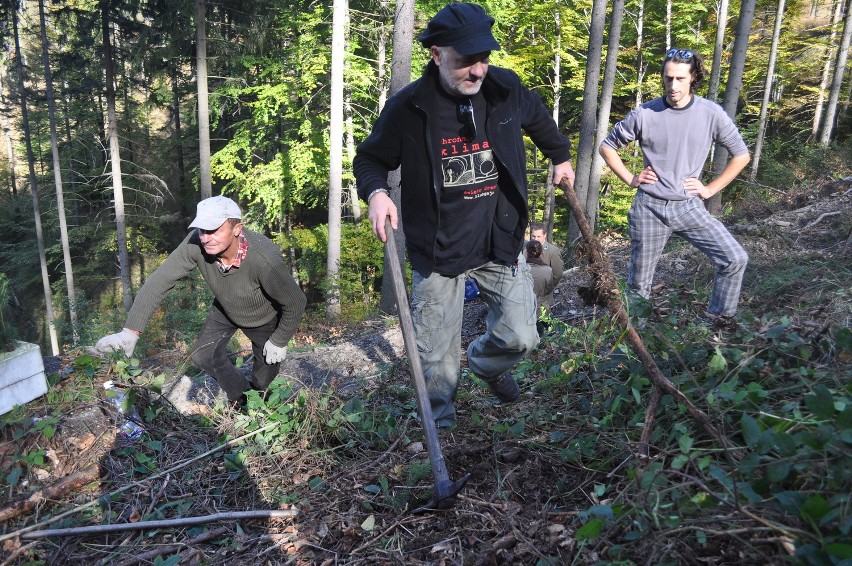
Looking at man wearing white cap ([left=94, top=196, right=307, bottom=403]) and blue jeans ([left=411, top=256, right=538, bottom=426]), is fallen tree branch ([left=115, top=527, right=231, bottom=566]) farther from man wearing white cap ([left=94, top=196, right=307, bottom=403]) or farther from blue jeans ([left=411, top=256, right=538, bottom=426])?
man wearing white cap ([left=94, top=196, right=307, bottom=403])

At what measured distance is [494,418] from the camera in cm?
383

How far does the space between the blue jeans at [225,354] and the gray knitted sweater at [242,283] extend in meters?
0.21

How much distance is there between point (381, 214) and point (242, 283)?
1941 millimetres

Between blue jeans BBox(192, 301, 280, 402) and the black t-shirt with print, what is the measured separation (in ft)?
7.34

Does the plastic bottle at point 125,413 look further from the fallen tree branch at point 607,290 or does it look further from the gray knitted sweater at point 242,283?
the fallen tree branch at point 607,290

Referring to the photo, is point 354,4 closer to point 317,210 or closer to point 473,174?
point 317,210

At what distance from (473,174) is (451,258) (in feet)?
1.56

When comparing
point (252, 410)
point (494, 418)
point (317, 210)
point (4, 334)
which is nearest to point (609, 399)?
point (494, 418)

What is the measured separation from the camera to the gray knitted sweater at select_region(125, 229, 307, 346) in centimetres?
424

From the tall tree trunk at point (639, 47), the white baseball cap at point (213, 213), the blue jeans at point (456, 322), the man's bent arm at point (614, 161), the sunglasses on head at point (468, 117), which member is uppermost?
the tall tree trunk at point (639, 47)

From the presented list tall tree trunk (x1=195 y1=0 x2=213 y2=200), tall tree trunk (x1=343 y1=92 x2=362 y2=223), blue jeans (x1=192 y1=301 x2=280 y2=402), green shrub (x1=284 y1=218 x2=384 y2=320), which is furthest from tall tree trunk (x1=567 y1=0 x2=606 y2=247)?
tall tree trunk (x1=195 y1=0 x2=213 y2=200)

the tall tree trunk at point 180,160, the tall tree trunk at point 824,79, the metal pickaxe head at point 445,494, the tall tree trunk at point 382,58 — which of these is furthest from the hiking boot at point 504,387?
the tall tree trunk at point 180,160

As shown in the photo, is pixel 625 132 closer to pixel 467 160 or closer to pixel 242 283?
pixel 467 160

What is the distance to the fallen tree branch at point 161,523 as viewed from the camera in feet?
10.1
